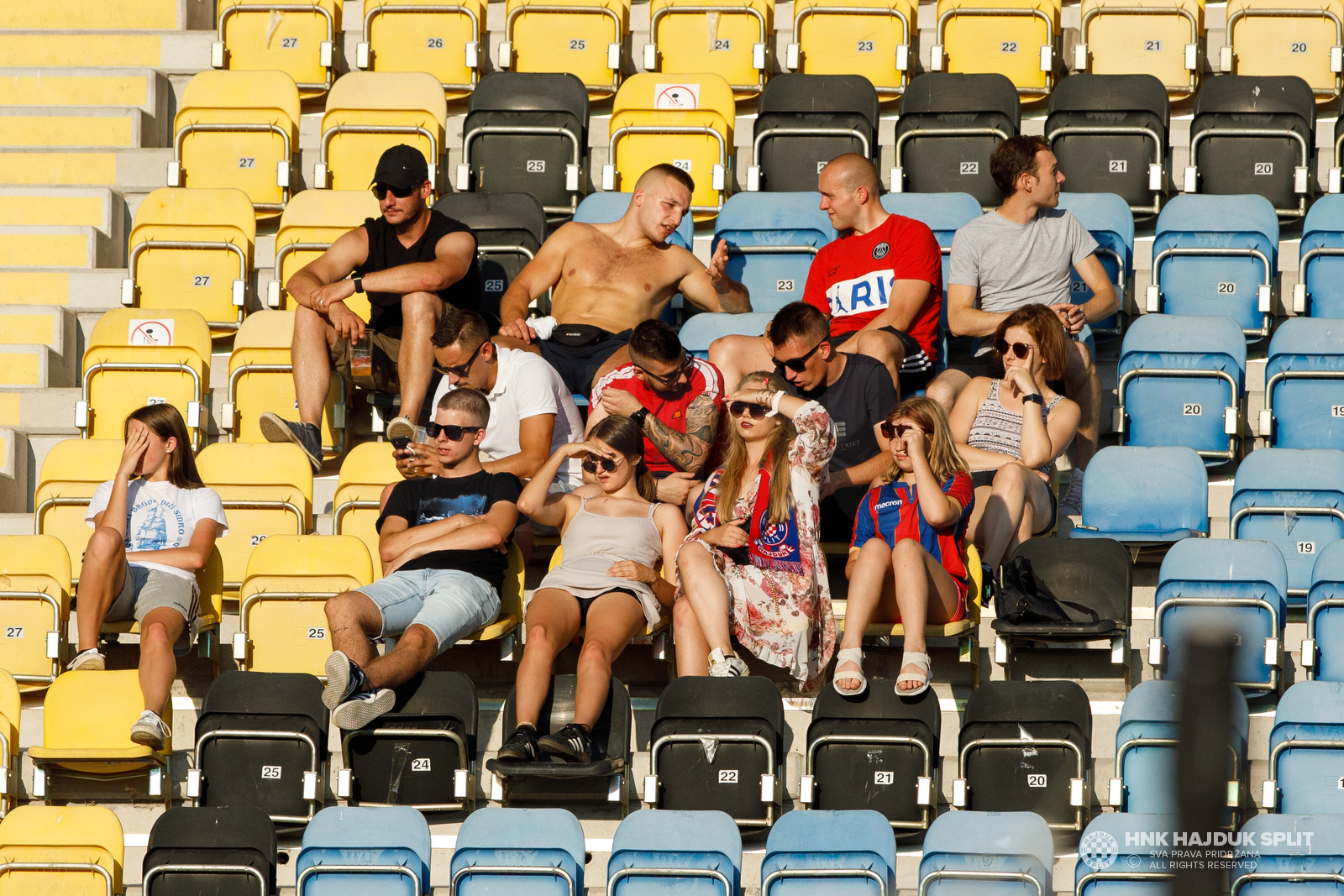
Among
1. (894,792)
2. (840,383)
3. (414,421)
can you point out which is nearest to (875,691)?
(894,792)

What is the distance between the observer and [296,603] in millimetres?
5375

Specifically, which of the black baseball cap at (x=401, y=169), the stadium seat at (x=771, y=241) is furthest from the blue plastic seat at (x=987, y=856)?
the black baseball cap at (x=401, y=169)

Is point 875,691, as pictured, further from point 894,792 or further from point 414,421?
point 414,421

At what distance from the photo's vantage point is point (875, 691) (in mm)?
4812

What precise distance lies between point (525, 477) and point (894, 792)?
5.69 ft


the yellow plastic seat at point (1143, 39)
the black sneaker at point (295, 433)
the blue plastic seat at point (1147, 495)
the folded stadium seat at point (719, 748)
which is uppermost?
the yellow plastic seat at point (1143, 39)

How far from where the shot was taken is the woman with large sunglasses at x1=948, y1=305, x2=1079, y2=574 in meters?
5.29

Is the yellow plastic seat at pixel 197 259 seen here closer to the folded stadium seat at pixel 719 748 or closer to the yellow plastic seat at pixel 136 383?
the yellow plastic seat at pixel 136 383

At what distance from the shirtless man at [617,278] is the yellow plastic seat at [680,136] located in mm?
855

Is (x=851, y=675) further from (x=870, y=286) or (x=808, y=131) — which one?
(x=808, y=131)

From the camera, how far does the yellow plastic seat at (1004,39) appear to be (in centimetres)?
772

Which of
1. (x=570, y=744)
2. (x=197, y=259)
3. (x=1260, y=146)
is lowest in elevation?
(x=570, y=744)

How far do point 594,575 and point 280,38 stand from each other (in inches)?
168

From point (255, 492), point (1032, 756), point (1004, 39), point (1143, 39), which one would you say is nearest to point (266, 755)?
point (255, 492)
